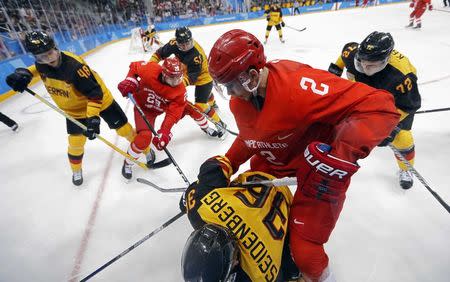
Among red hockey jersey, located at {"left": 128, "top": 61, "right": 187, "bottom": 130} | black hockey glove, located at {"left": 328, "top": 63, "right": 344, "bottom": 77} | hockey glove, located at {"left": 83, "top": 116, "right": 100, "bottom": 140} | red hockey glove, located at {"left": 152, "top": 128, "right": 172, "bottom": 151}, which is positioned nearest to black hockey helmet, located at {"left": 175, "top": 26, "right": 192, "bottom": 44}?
red hockey jersey, located at {"left": 128, "top": 61, "right": 187, "bottom": 130}

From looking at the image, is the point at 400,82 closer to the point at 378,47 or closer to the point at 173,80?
the point at 378,47

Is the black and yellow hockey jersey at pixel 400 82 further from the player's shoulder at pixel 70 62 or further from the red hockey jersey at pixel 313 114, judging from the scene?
the player's shoulder at pixel 70 62

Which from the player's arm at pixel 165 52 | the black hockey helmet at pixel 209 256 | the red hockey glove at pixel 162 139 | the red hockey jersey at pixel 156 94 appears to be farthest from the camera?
the player's arm at pixel 165 52

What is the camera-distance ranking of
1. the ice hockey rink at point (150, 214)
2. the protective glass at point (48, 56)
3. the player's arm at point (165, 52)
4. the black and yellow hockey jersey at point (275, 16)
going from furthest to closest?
the black and yellow hockey jersey at point (275, 16), the player's arm at point (165, 52), the protective glass at point (48, 56), the ice hockey rink at point (150, 214)

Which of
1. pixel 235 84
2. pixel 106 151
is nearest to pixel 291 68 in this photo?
pixel 235 84

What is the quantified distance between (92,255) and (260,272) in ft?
4.41

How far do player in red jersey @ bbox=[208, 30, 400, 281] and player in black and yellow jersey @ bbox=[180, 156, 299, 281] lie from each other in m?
0.11

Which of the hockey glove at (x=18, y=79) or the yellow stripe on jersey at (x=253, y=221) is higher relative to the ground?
the hockey glove at (x=18, y=79)

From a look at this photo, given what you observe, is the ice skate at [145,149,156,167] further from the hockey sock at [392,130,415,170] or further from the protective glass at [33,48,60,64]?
the hockey sock at [392,130,415,170]

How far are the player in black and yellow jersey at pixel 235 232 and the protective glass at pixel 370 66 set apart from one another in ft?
3.74

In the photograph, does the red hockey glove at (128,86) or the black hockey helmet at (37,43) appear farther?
the red hockey glove at (128,86)

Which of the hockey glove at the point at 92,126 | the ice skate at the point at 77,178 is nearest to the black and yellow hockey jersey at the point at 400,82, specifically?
the hockey glove at the point at 92,126

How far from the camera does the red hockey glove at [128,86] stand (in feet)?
7.66

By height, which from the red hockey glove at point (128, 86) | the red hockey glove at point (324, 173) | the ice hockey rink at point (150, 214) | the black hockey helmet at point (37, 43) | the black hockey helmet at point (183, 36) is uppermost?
the black hockey helmet at point (37, 43)
